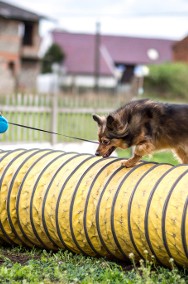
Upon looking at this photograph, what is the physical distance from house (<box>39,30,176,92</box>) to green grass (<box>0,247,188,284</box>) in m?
54.9

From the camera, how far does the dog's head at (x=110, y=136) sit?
6.69 metres

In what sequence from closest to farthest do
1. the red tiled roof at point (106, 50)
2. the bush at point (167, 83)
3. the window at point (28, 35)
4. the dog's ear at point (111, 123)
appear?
the dog's ear at point (111, 123), the bush at point (167, 83), the window at point (28, 35), the red tiled roof at point (106, 50)

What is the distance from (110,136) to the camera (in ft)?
22.0

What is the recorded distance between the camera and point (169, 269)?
241 inches

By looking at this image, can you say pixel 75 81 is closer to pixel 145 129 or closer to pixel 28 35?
pixel 28 35

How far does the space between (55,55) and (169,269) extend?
2424 inches

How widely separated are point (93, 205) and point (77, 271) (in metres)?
0.73

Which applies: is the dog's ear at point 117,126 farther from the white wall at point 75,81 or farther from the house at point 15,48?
the white wall at point 75,81

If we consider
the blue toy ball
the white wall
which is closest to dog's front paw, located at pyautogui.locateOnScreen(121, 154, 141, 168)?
the blue toy ball

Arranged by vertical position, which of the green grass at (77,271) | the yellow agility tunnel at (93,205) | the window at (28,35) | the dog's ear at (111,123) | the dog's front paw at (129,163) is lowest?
the green grass at (77,271)

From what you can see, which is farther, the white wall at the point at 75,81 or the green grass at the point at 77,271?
the white wall at the point at 75,81

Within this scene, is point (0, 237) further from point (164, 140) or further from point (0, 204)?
point (164, 140)

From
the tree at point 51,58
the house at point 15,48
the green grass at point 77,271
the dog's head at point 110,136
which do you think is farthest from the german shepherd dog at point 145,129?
the tree at point 51,58

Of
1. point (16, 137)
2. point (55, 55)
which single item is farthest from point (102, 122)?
point (55, 55)
